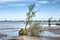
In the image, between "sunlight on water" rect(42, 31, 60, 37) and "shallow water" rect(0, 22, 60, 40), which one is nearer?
"shallow water" rect(0, 22, 60, 40)

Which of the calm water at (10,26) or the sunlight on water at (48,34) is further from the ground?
the calm water at (10,26)

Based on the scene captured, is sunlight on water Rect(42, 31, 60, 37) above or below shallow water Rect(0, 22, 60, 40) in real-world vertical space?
below

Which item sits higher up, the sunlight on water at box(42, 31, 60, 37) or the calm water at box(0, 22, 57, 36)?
the calm water at box(0, 22, 57, 36)

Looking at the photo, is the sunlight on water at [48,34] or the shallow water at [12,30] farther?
the sunlight on water at [48,34]

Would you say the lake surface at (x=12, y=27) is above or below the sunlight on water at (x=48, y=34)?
above

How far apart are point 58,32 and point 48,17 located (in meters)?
0.74

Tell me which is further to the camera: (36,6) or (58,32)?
(58,32)

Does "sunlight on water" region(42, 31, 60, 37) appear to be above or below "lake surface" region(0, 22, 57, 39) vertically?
below

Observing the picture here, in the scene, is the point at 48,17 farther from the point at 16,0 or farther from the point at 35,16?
the point at 16,0

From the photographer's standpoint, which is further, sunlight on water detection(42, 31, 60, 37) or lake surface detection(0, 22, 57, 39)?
sunlight on water detection(42, 31, 60, 37)

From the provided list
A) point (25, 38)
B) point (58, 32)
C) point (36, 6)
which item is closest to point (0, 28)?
point (25, 38)

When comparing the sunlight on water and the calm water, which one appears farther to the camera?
the sunlight on water

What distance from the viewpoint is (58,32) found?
7.85 meters

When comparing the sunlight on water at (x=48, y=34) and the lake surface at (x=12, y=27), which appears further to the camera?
the sunlight on water at (x=48, y=34)
